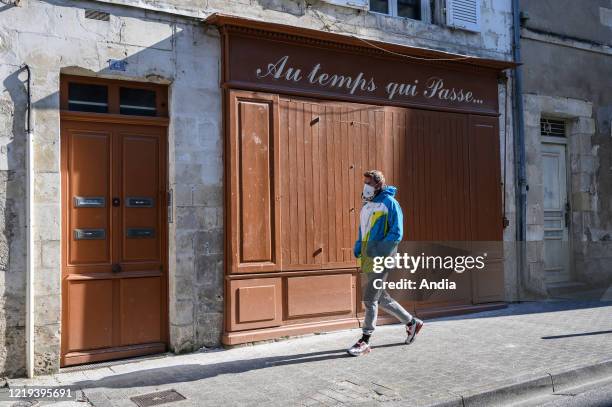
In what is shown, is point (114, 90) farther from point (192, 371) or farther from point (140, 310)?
point (192, 371)

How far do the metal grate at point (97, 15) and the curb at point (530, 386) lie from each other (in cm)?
490

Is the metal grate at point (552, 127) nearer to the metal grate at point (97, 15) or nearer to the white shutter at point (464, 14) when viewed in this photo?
the white shutter at point (464, 14)

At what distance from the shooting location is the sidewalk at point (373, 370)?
4.90 m

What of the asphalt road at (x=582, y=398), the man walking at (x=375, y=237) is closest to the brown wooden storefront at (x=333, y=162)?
the man walking at (x=375, y=237)

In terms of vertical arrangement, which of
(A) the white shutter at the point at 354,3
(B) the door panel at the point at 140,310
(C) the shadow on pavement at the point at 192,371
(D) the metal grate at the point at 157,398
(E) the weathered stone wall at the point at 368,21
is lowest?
(D) the metal grate at the point at 157,398

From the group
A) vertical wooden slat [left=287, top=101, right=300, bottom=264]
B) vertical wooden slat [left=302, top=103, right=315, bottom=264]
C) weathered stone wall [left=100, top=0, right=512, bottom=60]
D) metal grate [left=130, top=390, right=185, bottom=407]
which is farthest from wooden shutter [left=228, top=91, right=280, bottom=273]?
metal grate [left=130, top=390, right=185, bottom=407]

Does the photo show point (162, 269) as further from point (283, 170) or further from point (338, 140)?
point (338, 140)

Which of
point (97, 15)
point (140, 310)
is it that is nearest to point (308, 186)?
point (140, 310)

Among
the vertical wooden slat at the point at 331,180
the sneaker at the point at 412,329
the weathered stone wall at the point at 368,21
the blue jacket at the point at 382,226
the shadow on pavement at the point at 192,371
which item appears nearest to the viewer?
the shadow on pavement at the point at 192,371

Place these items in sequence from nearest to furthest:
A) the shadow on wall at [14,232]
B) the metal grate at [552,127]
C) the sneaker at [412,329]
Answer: the shadow on wall at [14,232] → the sneaker at [412,329] → the metal grate at [552,127]

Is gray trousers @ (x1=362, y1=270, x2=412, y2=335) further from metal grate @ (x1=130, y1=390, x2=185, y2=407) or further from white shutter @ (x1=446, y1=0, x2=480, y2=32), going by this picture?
white shutter @ (x1=446, y1=0, x2=480, y2=32)

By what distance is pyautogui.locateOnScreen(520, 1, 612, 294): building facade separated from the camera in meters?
9.66

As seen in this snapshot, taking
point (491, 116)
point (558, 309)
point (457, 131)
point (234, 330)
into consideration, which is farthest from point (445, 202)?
point (234, 330)

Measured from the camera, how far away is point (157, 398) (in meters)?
4.96
